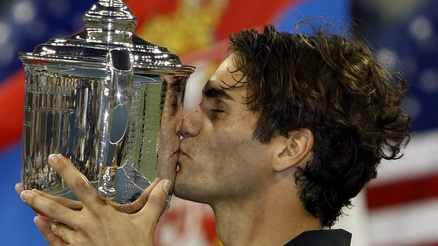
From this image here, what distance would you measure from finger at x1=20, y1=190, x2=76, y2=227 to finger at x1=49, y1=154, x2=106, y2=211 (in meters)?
0.04

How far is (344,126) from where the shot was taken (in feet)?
6.95

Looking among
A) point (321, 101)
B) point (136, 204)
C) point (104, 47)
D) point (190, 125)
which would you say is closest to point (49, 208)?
point (136, 204)

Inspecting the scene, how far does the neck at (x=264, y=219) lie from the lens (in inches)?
83.5

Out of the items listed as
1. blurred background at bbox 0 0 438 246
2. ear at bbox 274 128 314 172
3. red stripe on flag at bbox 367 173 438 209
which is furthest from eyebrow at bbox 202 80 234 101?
red stripe on flag at bbox 367 173 438 209

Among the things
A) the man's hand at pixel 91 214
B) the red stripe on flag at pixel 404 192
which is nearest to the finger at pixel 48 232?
the man's hand at pixel 91 214

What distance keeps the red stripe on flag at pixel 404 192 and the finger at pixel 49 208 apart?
1143mm

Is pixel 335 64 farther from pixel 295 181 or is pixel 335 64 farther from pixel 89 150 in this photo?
pixel 89 150

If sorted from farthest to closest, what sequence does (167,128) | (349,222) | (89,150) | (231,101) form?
(349,222)
(231,101)
(167,128)
(89,150)

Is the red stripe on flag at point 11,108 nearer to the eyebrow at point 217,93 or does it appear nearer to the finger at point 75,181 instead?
the eyebrow at point 217,93

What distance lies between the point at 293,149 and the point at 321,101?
11cm

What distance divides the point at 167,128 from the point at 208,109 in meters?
0.16

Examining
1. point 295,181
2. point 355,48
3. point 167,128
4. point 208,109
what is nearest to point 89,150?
point 167,128

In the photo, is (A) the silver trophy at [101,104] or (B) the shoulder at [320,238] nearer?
(A) the silver trophy at [101,104]

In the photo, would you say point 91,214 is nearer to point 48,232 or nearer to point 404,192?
point 48,232
